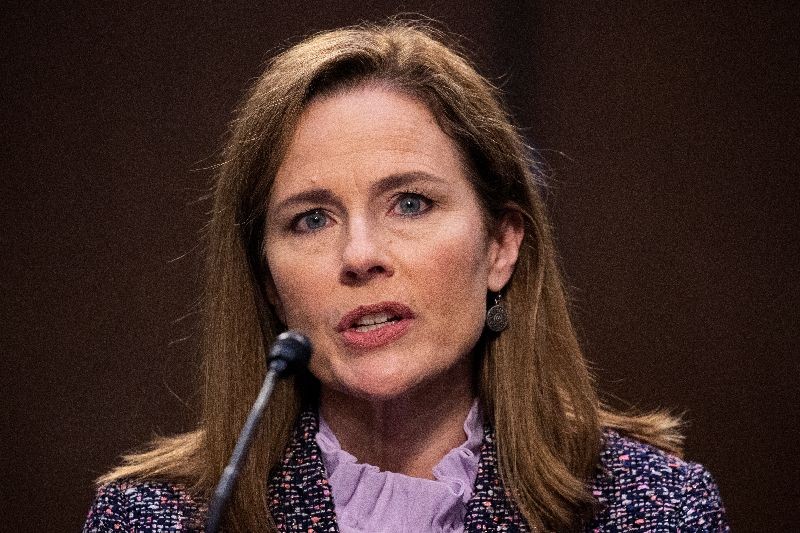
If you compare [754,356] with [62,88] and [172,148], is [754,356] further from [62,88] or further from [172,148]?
[62,88]

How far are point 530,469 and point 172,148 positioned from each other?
1.02 metres

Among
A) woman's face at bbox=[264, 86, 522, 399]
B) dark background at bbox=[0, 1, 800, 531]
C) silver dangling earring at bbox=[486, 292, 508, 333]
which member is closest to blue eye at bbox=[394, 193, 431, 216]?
woman's face at bbox=[264, 86, 522, 399]

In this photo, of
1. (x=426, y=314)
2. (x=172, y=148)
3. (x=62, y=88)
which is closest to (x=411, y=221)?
(x=426, y=314)

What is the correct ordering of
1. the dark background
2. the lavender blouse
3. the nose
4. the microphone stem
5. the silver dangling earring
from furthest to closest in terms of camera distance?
the dark background → the silver dangling earring → the lavender blouse → the nose → the microphone stem

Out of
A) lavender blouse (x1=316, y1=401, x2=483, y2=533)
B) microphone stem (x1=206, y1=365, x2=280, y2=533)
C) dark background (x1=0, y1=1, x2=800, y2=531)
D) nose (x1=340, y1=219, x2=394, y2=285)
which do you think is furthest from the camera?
dark background (x1=0, y1=1, x2=800, y2=531)

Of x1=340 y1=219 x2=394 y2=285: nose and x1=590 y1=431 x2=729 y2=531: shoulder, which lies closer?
x1=340 y1=219 x2=394 y2=285: nose

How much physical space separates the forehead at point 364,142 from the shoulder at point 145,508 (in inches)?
20.4

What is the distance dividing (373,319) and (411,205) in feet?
0.64

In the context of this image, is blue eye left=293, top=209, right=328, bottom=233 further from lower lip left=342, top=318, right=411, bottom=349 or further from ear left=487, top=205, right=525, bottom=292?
ear left=487, top=205, right=525, bottom=292

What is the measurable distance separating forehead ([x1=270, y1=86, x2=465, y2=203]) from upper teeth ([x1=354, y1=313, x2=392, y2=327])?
22 centimetres

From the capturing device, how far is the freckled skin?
1.71 meters

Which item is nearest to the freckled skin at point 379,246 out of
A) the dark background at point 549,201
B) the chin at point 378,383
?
the chin at point 378,383

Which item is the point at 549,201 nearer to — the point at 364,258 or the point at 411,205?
the point at 411,205

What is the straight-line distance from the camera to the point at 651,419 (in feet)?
6.73
